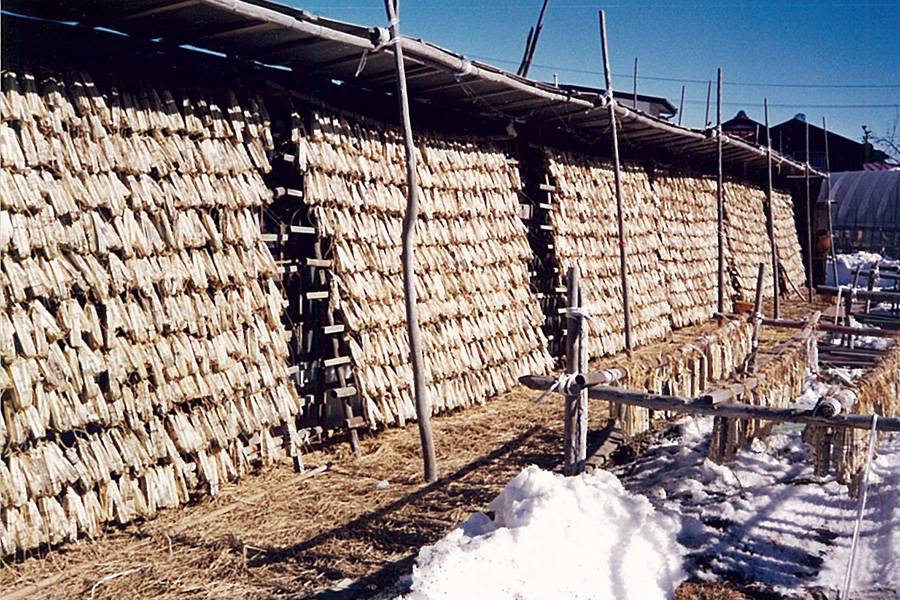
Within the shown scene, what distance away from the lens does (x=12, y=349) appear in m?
→ 4.23

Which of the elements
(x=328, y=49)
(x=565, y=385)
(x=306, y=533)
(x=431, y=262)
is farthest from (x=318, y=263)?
(x=565, y=385)

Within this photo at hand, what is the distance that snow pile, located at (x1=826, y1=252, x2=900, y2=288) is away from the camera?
25.1 m

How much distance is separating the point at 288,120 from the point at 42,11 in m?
2.06

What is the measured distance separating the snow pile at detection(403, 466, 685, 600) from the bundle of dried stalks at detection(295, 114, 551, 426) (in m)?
2.59

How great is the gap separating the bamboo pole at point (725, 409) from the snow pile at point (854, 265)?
22759mm

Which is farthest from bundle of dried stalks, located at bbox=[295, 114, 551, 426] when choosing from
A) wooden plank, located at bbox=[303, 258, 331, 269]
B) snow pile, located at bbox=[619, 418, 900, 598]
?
snow pile, located at bbox=[619, 418, 900, 598]

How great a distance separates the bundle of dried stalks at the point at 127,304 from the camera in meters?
4.30

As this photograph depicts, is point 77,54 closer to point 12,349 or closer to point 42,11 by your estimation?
point 42,11

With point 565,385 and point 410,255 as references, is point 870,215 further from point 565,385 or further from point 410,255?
point 565,385

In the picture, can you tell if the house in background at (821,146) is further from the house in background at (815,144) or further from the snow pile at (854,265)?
the snow pile at (854,265)

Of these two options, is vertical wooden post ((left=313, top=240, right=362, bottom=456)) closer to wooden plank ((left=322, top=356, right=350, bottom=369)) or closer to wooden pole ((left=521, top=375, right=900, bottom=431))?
wooden plank ((left=322, top=356, right=350, bottom=369))

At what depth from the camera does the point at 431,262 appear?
24.6 ft

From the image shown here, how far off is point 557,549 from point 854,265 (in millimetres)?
28146

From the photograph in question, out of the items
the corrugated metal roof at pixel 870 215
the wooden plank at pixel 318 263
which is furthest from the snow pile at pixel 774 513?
the corrugated metal roof at pixel 870 215
